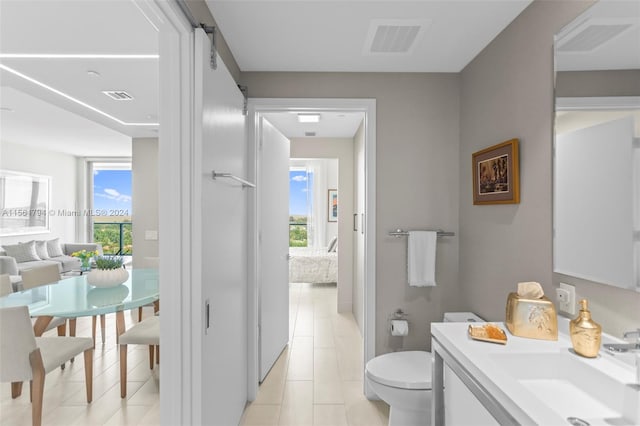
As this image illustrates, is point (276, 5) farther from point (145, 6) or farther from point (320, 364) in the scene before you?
point (320, 364)

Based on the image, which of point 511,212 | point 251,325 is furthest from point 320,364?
point 511,212

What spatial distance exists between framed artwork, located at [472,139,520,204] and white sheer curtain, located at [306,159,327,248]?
5.21 meters

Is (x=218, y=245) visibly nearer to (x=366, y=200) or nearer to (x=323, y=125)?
(x=366, y=200)

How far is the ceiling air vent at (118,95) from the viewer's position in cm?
316

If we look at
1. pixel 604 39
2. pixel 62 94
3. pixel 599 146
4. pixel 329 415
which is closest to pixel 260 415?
pixel 329 415

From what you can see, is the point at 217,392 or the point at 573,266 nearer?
the point at 573,266

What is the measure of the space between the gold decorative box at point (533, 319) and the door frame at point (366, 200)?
3.83 ft

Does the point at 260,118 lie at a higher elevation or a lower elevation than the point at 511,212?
higher

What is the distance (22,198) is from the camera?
1.20 metres

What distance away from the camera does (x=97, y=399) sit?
→ 2.52 meters

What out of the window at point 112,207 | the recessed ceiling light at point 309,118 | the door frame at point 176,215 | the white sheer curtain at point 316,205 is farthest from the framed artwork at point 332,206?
the door frame at point 176,215

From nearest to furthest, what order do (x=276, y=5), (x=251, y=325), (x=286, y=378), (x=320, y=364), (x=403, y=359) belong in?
(x=276, y=5), (x=403, y=359), (x=251, y=325), (x=286, y=378), (x=320, y=364)

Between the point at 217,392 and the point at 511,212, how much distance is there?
1.82 m

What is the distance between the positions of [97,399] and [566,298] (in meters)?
3.01
